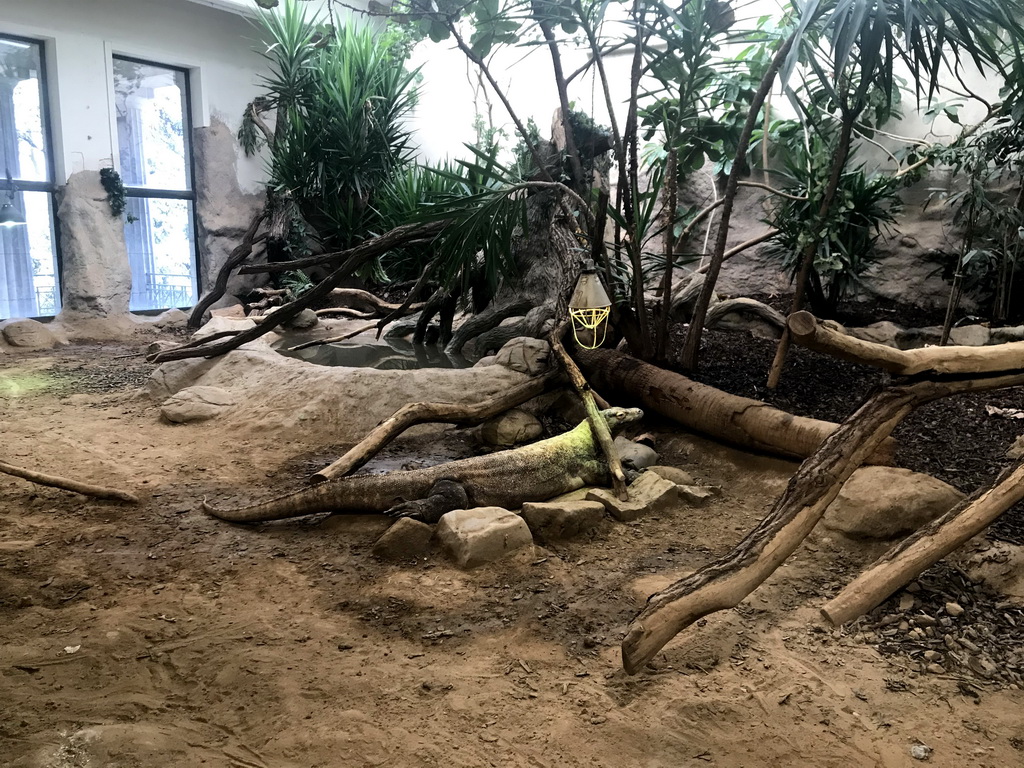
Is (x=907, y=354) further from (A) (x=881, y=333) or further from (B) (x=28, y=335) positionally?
(B) (x=28, y=335)

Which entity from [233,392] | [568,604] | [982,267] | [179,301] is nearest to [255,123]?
[179,301]

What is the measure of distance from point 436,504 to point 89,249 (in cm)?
792

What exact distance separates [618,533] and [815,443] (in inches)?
45.5

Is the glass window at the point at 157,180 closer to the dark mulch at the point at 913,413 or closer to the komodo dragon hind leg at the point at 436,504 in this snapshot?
the dark mulch at the point at 913,413

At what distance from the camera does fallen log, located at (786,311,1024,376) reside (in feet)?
7.37

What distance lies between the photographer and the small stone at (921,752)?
1.94 metres

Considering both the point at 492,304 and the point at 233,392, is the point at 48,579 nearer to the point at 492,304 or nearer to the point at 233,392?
the point at 233,392

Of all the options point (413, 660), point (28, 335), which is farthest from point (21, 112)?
point (413, 660)

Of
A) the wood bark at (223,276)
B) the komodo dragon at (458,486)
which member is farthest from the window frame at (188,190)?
the komodo dragon at (458,486)

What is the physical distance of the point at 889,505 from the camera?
316 centimetres

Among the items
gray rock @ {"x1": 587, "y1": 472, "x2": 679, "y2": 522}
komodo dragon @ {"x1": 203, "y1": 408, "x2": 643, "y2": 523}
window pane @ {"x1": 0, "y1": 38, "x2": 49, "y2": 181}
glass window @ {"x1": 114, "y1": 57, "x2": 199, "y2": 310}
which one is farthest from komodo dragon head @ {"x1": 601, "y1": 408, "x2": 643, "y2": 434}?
window pane @ {"x1": 0, "y1": 38, "x2": 49, "y2": 181}

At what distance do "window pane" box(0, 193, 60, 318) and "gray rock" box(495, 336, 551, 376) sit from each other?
270 inches

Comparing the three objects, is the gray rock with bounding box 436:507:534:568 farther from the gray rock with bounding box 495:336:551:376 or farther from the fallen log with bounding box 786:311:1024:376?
the gray rock with bounding box 495:336:551:376

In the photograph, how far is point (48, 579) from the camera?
2797 millimetres
